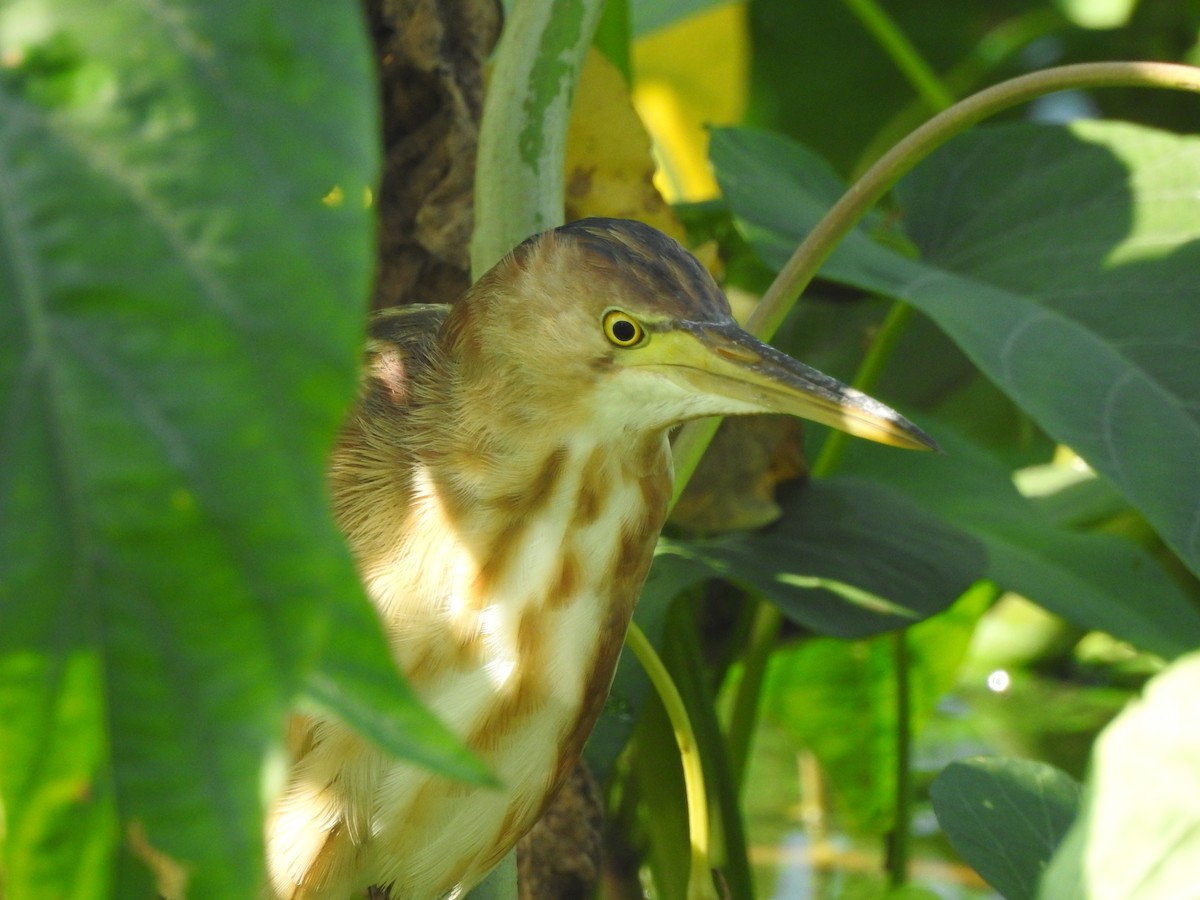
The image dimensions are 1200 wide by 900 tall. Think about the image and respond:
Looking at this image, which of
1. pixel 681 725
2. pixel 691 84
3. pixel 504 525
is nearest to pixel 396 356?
pixel 504 525

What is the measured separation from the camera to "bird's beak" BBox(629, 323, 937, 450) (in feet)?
1.92

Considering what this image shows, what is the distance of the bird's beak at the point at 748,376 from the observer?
59cm

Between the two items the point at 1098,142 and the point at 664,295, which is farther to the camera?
the point at 1098,142

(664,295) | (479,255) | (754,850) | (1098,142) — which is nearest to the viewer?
(664,295)

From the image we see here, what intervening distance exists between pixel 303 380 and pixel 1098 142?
0.91 meters

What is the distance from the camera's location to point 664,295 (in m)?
0.62

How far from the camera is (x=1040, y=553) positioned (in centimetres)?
114

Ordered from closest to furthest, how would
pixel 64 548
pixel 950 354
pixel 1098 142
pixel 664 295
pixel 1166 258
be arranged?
pixel 64 548
pixel 664 295
pixel 1166 258
pixel 1098 142
pixel 950 354

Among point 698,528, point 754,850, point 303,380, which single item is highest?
point 303,380

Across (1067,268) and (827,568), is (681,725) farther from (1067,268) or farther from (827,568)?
(1067,268)

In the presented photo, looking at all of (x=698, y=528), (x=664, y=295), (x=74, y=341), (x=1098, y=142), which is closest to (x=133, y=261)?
(x=74, y=341)

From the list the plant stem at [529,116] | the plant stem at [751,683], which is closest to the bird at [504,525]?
the plant stem at [529,116]

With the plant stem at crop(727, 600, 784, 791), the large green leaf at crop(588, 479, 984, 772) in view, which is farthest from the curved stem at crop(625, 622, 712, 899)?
the plant stem at crop(727, 600, 784, 791)

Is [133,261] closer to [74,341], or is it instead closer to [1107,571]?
[74,341]
